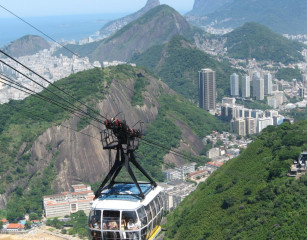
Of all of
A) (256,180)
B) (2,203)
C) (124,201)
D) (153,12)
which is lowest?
(2,203)

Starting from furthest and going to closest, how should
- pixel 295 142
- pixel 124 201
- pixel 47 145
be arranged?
pixel 47 145 → pixel 295 142 → pixel 124 201

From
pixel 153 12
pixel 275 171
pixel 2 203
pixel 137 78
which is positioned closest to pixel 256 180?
pixel 275 171

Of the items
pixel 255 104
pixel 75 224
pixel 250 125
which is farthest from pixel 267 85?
pixel 75 224

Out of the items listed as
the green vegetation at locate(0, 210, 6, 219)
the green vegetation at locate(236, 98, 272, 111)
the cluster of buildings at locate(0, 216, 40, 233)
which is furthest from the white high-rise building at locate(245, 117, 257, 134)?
the cluster of buildings at locate(0, 216, 40, 233)

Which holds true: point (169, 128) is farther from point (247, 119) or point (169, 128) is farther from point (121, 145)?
point (121, 145)

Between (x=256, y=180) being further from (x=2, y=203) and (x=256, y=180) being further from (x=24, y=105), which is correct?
(x=24, y=105)

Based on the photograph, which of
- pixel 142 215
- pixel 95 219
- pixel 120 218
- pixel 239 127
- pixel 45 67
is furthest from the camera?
pixel 45 67

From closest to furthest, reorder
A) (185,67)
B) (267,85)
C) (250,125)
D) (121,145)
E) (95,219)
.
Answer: (95,219), (121,145), (250,125), (267,85), (185,67)
